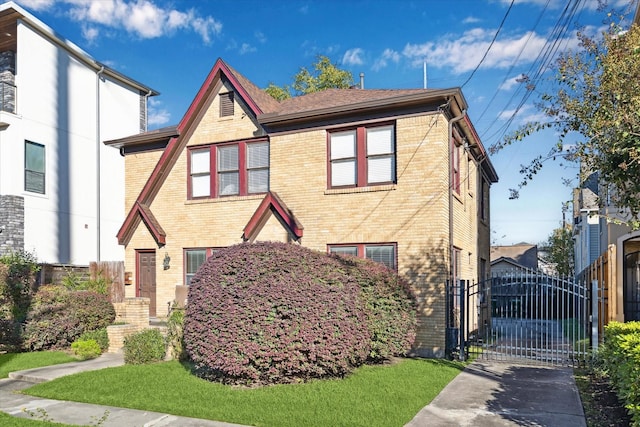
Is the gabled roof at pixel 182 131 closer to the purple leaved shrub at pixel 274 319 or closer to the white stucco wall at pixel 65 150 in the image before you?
the white stucco wall at pixel 65 150

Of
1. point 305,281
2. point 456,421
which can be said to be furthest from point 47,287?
point 456,421

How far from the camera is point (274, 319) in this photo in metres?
9.38

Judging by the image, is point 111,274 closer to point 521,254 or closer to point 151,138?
point 151,138

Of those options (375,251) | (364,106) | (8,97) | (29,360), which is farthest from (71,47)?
(375,251)

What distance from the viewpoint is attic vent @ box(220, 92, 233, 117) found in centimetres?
1655

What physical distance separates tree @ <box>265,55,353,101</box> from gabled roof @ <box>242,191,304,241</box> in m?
15.9

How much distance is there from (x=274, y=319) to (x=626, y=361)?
17.6ft

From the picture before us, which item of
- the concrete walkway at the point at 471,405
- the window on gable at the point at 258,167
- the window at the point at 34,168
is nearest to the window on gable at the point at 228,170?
the window on gable at the point at 258,167

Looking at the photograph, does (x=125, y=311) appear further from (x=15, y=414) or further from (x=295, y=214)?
(x=15, y=414)

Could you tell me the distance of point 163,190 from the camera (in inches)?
685

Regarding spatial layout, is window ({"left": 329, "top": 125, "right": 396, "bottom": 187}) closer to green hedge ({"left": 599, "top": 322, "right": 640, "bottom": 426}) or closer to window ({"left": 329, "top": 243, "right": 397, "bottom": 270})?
window ({"left": 329, "top": 243, "right": 397, "bottom": 270})

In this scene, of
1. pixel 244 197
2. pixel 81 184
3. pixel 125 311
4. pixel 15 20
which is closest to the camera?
pixel 125 311

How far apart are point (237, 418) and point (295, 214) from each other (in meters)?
8.02

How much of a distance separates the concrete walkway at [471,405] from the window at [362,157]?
557 centimetres
